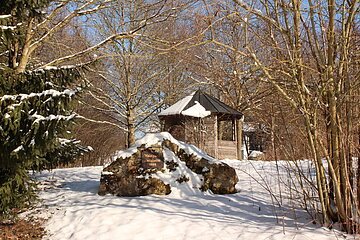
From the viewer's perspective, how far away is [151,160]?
733 cm

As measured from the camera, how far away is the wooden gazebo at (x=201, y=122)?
46.8ft

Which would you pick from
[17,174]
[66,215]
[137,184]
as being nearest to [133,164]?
[137,184]

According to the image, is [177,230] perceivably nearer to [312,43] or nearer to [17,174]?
[17,174]

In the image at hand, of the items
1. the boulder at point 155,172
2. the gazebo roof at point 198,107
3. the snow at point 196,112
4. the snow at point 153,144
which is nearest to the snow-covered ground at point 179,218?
the boulder at point 155,172

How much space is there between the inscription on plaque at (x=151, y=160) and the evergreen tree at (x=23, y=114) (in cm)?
221

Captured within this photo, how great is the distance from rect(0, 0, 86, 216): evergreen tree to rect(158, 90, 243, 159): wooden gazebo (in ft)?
28.1

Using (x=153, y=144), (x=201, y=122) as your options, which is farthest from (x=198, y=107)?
(x=153, y=144)

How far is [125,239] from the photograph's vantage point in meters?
4.70

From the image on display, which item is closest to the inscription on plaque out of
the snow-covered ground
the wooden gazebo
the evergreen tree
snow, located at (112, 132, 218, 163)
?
snow, located at (112, 132, 218, 163)

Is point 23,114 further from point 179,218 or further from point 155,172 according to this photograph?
point 155,172

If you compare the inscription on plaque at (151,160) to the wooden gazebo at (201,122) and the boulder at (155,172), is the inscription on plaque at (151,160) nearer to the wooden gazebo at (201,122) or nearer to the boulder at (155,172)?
→ the boulder at (155,172)

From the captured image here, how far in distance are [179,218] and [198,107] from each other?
9.53 m

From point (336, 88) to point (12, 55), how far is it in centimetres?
607

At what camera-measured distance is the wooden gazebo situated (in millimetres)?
14258
